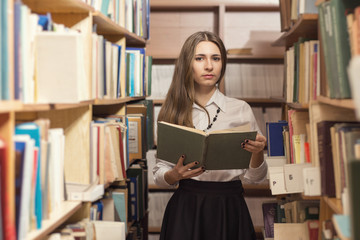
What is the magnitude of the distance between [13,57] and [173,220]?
1.39 m

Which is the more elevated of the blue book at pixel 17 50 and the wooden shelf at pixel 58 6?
the wooden shelf at pixel 58 6

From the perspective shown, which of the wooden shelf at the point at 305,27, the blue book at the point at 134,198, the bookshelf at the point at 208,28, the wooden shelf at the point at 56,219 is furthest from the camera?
the bookshelf at the point at 208,28

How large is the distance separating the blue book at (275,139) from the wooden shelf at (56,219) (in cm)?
111

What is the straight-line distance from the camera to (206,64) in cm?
239

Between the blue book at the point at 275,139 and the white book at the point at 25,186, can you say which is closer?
the white book at the point at 25,186

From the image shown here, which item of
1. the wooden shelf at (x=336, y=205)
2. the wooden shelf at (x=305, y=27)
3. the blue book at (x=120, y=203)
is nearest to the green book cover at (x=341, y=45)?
the wooden shelf at (x=336, y=205)

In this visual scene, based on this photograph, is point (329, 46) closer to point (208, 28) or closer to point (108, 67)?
point (108, 67)

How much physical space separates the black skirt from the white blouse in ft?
0.17

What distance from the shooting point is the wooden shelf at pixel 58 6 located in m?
1.61

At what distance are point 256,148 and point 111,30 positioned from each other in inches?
39.2

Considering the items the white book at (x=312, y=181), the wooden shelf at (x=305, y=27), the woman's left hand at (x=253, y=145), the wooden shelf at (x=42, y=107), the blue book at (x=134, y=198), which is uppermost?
the wooden shelf at (x=305, y=27)

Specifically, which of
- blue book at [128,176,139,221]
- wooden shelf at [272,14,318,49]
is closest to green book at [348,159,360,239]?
wooden shelf at [272,14,318,49]

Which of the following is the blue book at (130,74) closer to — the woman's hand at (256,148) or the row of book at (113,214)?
the row of book at (113,214)

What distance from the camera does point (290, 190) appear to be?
175 cm
